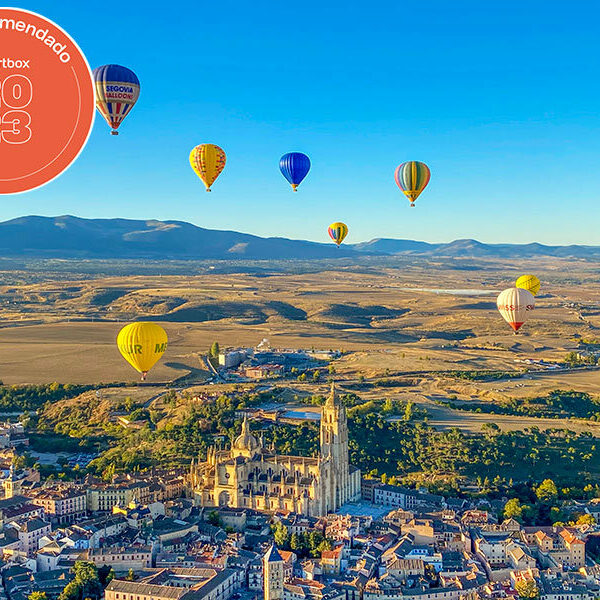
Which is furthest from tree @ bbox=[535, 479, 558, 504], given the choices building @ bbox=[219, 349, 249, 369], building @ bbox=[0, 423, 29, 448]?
building @ bbox=[219, 349, 249, 369]

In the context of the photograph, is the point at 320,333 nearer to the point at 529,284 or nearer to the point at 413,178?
the point at 529,284

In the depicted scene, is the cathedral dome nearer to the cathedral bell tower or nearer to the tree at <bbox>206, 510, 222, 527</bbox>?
the cathedral bell tower

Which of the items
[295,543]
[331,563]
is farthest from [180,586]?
[295,543]

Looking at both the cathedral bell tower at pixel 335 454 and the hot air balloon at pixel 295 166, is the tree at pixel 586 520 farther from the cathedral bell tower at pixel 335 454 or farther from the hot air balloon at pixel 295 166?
the hot air balloon at pixel 295 166

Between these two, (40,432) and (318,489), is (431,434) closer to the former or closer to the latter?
(318,489)

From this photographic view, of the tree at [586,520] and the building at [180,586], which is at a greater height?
the building at [180,586]

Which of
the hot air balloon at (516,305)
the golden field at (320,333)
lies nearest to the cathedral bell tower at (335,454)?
the hot air balloon at (516,305)
